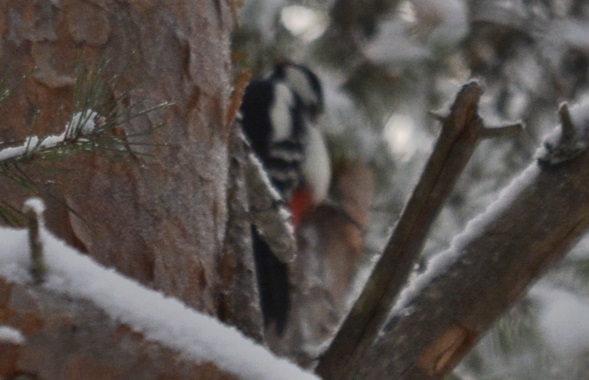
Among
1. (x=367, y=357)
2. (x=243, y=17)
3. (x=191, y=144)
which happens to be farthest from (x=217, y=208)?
(x=243, y=17)

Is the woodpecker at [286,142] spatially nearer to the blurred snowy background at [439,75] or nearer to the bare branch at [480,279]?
the blurred snowy background at [439,75]

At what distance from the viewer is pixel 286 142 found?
501 cm

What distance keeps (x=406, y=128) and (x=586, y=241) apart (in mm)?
868

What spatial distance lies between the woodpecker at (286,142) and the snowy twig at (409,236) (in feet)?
8.94

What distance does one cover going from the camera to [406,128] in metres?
4.92

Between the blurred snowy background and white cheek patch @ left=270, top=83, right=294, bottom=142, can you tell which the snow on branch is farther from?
white cheek patch @ left=270, top=83, right=294, bottom=142

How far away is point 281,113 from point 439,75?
2.37 feet

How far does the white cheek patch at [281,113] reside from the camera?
5031mm

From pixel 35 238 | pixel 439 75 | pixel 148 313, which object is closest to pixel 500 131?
pixel 148 313

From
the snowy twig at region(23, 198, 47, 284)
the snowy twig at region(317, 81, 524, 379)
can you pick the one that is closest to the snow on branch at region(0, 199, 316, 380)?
the snowy twig at region(23, 198, 47, 284)

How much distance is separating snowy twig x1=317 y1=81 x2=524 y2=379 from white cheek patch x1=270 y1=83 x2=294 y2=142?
3374 mm

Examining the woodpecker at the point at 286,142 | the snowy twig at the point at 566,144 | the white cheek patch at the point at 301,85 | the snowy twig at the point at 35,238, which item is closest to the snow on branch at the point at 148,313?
the snowy twig at the point at 35,238

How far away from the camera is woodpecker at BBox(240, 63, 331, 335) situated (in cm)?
442

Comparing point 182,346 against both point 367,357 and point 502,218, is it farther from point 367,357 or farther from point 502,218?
point 502,218
